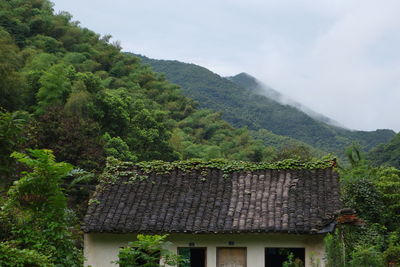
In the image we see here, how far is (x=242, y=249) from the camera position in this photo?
1422 centimetres

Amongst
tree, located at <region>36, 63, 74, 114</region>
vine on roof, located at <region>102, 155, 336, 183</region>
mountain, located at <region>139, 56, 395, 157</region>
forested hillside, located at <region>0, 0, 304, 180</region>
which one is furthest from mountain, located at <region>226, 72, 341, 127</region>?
vine on roof, located at <region>102, 155, 336, 183</region>

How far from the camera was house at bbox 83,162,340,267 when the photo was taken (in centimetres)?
1376

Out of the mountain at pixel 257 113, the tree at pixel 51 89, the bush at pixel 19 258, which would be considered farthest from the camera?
the mountain at pixel 257 113

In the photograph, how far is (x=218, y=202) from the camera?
14719 millimetres

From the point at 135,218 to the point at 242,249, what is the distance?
9.57 ft

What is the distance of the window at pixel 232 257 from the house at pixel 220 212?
3 cm

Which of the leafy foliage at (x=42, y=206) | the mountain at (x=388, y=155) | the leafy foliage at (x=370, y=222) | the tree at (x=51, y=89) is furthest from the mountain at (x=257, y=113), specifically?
the leafy foliage at (x=42, y=206)

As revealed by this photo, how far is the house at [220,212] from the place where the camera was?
13758 mm

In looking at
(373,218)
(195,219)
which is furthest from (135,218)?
(373,218)

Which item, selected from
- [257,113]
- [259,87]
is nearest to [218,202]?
[257,113]

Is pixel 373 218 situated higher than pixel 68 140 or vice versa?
pixel 68 140

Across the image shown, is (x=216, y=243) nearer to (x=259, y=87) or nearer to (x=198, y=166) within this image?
(x=198, y=166)

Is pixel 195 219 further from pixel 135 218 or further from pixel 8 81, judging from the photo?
pixel 8 81

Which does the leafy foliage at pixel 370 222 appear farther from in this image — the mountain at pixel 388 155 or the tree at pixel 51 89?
the tree at pixel 51 89
